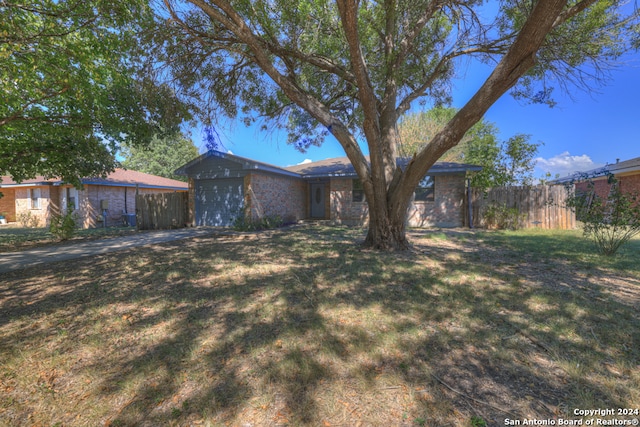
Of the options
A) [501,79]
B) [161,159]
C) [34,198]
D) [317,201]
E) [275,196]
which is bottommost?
[317,201]

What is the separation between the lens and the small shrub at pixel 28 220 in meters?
17.3

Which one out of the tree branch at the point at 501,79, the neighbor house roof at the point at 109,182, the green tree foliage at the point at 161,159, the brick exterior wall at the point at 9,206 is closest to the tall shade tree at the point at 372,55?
the tree branch at the point at 501,79

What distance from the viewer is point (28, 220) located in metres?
17.4

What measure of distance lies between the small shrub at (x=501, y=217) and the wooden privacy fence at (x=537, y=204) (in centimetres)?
11

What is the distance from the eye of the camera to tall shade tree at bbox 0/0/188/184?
5160 mm

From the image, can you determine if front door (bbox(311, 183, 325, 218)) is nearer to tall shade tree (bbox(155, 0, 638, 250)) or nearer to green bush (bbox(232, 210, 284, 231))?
green bush (bbox(232, 210, 284, 231))

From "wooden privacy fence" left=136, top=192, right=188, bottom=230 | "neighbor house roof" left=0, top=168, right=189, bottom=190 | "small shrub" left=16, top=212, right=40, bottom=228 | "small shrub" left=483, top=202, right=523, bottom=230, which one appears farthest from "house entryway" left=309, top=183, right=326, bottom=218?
"small shrub" left=16, top=212, right=40, bottom=228

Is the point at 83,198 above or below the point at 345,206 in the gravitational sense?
above

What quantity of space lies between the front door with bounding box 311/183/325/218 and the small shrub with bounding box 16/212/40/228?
16.7m

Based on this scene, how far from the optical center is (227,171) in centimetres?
1279

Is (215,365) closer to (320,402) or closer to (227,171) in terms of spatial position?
(320,402)

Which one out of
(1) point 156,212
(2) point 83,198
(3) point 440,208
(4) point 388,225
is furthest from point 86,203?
(3) point 440,208

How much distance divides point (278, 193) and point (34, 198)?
16064 mm

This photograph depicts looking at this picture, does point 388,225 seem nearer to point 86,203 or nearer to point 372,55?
point 372,55
